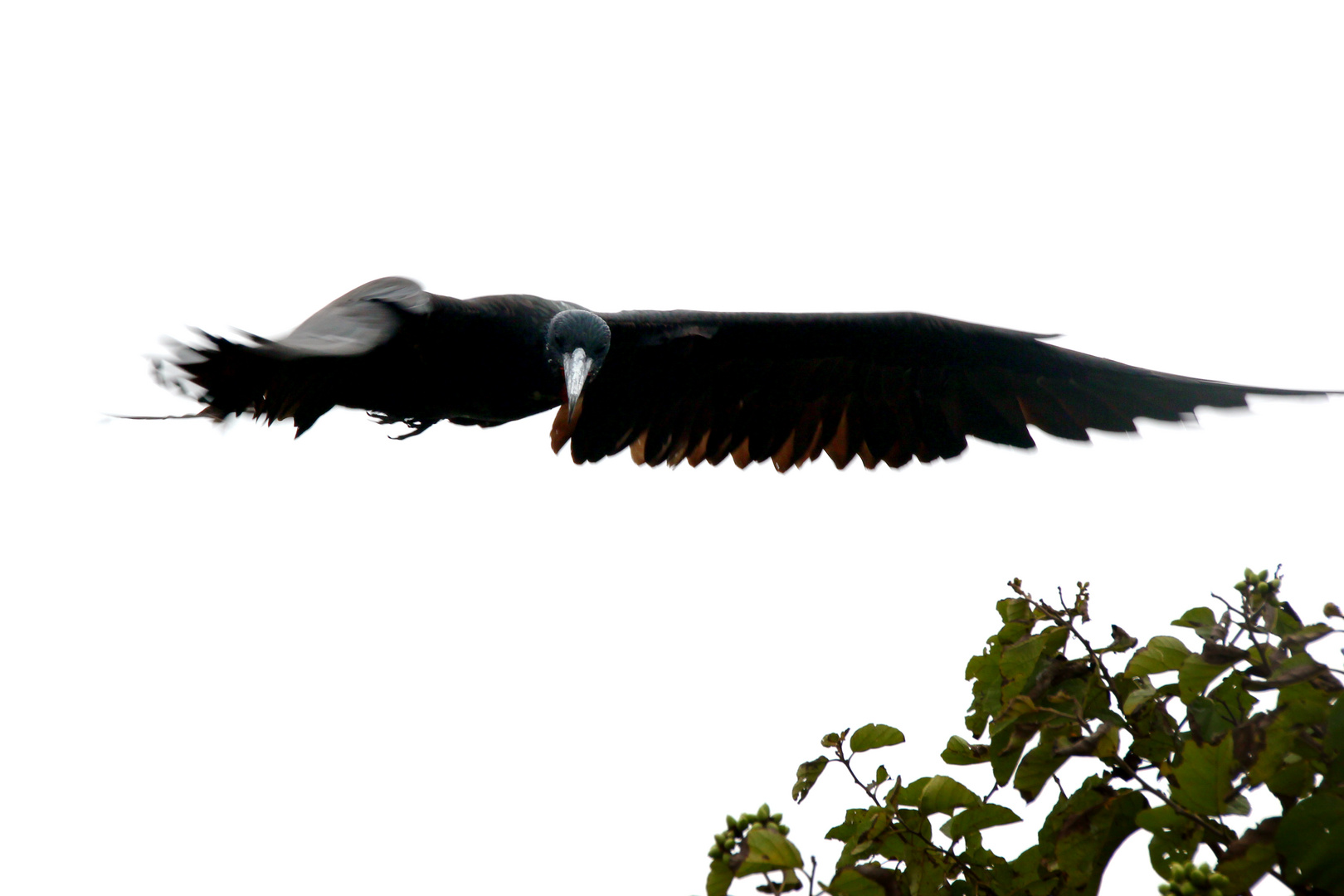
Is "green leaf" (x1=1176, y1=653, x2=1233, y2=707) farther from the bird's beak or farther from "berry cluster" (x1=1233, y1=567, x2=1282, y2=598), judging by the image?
the bird's beak

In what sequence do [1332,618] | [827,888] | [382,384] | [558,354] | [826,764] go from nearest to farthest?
[827,888] < [1332,618] < [826,764] < [382,384] < [558,354]

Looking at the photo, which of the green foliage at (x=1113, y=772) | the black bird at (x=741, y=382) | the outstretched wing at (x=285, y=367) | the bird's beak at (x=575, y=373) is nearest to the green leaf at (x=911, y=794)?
the green foliage at (x=1113, y=772)

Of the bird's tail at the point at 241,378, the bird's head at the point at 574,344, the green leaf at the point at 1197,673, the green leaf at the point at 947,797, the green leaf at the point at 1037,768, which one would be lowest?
the green leaf at the point at 947,797

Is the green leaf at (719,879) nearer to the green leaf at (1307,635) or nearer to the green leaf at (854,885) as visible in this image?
the green leaf at (854,885)

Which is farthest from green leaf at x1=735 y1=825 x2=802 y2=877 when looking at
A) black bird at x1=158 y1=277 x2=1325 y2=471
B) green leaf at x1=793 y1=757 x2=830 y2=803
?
black bird at x1=158 y1=277 x2=1325 y2=471

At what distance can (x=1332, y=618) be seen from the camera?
92.2 inches

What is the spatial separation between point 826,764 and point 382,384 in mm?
3118

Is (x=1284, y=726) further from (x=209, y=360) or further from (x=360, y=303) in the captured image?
(x=360, y=303)

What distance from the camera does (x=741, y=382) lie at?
632 centimetres

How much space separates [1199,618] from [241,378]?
2.85 meters

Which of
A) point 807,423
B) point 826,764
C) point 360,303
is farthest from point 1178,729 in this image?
point 807,423

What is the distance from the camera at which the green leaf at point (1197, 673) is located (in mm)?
2432

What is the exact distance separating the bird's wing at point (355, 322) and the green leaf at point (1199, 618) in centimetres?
252

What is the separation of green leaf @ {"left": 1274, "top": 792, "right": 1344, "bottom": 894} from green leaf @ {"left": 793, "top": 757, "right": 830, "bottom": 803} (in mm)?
977
